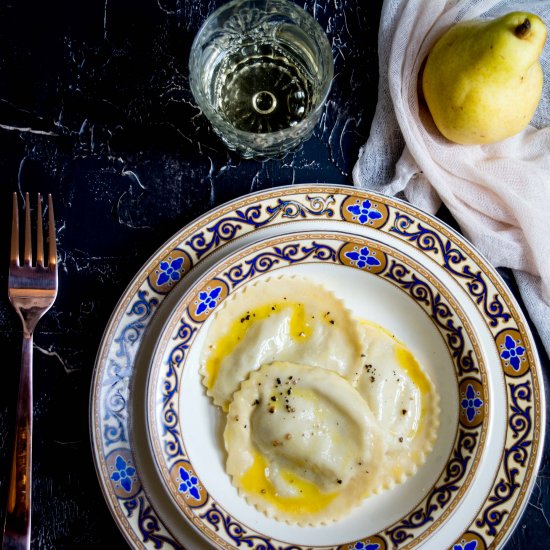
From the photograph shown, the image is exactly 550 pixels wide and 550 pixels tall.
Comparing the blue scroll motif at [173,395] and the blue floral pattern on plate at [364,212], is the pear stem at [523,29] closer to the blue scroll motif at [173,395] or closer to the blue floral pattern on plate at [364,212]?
the blue floral pattern on plate at [364,212]

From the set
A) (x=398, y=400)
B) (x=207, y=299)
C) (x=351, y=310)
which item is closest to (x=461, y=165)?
(x=351, y=310)

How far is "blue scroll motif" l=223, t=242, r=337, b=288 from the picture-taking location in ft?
7.27

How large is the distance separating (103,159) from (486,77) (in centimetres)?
144

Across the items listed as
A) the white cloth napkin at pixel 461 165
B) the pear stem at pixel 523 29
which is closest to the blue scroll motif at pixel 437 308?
the white cloth napkin at pixel 461 165

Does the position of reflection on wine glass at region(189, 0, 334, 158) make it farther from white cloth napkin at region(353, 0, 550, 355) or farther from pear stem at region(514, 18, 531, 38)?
pear stem at region(514, 18, 531, 38)

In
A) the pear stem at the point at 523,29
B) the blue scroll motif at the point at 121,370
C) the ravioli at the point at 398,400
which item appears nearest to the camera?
the pear stem at the point at 523,29

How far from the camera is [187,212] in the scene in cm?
244

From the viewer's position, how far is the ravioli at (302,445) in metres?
2.26

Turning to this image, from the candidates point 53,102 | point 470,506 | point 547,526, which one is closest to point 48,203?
point 53,102

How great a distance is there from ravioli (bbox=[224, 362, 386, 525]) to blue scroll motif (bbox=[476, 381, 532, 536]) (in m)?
0.40

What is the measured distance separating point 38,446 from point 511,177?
2.06 m

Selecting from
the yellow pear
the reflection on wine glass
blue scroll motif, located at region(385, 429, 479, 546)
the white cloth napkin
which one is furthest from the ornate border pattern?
the yellow pear

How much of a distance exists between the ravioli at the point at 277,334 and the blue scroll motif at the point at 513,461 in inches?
22.7

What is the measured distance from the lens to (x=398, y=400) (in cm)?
232
